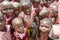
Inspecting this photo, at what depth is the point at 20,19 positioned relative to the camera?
635mm

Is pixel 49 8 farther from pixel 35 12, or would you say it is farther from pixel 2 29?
pixel 2 29

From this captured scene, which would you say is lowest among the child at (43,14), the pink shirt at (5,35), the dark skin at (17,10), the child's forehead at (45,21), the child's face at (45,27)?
the pink shirt at (5,35)

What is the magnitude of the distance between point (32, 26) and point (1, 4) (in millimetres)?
131

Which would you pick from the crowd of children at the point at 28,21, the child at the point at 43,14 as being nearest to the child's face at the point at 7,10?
the crowd of children at the point at 28,21

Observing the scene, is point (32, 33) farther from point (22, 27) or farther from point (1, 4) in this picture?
point (1, 4)

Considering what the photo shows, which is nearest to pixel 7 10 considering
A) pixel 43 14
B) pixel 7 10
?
pixel 7 10

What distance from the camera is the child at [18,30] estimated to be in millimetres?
617

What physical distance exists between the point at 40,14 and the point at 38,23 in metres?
0.03

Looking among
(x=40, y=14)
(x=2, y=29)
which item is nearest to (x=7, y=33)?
(x=2, y=29)

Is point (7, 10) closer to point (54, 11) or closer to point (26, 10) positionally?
point (26, 10)

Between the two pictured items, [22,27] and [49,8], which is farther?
[49,8]

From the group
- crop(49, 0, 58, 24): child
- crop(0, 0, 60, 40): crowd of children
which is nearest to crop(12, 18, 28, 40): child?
crop(0, 0, 60, 40): crowd of children

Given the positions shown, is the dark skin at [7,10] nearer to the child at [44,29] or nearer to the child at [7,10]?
the child at [7,10]

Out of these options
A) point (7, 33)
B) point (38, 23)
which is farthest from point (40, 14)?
point (7, 33)
